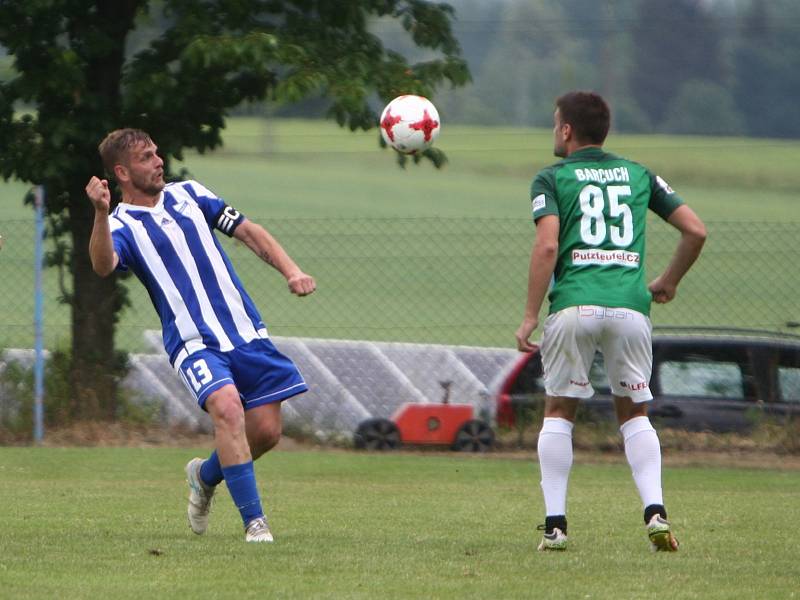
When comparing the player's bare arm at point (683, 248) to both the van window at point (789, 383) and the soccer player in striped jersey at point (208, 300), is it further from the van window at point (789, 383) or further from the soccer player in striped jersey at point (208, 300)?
the van window at point (789, 383)

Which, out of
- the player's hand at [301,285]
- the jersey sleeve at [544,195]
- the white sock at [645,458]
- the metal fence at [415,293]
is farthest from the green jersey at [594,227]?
the metal fence at [415,293]

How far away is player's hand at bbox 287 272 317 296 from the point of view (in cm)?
627

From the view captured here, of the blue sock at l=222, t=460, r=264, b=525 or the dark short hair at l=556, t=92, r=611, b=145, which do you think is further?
the blue sock at l=222, t=460, r=264, b=525

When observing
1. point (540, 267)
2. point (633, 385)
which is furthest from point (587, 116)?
point (633, 385)

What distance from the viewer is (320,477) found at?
34.9 ft

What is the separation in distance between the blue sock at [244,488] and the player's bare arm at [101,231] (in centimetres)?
106

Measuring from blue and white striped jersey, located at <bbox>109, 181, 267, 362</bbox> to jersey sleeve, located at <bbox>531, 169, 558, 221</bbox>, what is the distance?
1422mm

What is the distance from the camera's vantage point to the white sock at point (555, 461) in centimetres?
634

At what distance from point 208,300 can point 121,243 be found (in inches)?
18.4

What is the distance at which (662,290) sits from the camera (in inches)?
259

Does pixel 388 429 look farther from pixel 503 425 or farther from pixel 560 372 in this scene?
pixel 560 372

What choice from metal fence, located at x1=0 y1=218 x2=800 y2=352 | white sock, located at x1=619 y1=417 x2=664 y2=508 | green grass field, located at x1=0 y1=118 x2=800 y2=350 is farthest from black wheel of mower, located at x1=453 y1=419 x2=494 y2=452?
green grass field, located at x1=0 y1=118 x2=800 y2=350

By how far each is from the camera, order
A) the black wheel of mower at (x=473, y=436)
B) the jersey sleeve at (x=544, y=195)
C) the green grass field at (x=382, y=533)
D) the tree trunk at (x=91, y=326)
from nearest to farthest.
A: the green grass field at (x=382, y=533)
the jersey sleeve at (x=544, y=195)
the black wheel of mower at (x=473, y=436)
the tree trunk at (x=91, y=326)

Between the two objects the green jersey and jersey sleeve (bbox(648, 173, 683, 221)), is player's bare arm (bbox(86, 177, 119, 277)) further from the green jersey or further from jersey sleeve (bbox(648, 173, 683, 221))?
jersey sleeve (bbox(648, 173, 683, 221))
